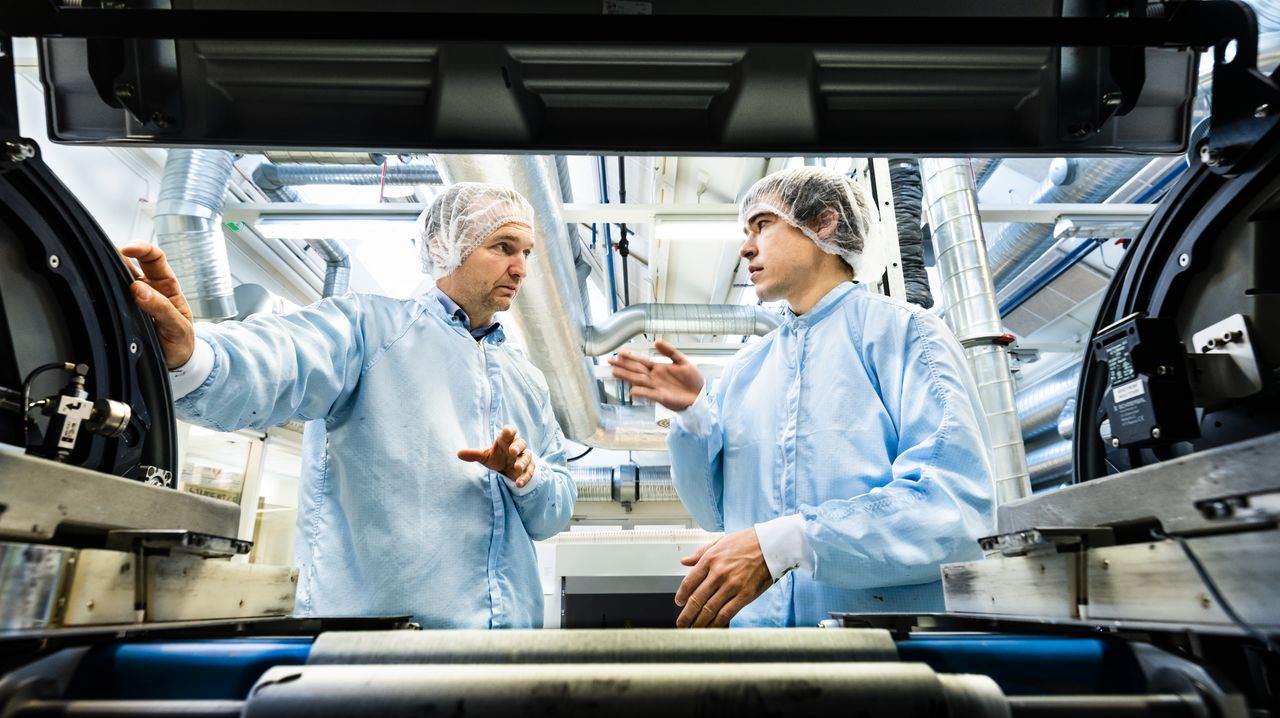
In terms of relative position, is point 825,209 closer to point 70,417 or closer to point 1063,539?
point 1063,539

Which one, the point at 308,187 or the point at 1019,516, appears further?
the point at 308,187

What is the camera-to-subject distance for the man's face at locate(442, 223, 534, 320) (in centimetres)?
168

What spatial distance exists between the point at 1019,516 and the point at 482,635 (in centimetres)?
57

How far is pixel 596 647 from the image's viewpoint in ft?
1.90

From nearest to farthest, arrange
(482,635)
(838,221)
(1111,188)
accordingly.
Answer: (482,635) → (838,221) → (1111,188)

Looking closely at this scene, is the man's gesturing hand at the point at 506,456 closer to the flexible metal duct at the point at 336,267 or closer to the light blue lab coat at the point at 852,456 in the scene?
the light blue lab coat at the point at 852,456

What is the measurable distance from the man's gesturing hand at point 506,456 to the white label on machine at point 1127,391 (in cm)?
91

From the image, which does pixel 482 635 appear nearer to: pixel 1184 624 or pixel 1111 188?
pixel 1184 624

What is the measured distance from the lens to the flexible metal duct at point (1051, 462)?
15.2 feet

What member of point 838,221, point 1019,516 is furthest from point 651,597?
point 1019,516

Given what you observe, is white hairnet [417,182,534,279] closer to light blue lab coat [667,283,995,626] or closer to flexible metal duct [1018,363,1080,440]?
light blue lab coat [667,283,995,626]

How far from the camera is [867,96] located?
0.84 m

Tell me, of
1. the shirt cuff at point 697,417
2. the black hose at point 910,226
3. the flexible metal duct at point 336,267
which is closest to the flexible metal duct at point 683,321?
the flexible metal duct at point 336,267

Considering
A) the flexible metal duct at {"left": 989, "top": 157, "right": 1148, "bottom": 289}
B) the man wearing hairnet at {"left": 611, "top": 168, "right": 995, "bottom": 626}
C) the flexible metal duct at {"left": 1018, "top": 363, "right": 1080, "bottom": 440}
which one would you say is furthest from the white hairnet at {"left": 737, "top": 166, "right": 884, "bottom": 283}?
the flexible metal duct at {"left": 1018, "top": 363, "right": 1080, "bottom": 440}
